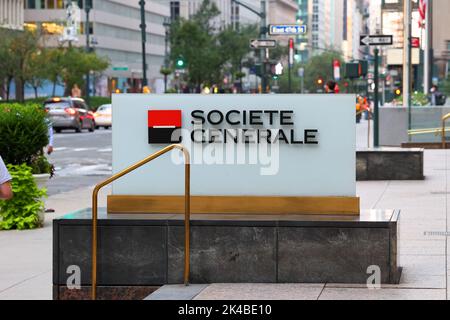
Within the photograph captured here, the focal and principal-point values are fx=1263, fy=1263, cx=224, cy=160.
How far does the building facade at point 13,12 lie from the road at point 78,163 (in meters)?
66.5

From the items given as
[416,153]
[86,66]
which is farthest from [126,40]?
[416,153]

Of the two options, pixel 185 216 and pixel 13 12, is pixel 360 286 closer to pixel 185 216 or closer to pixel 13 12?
pixel 185 216

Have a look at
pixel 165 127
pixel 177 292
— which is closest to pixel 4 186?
pixel 177 292

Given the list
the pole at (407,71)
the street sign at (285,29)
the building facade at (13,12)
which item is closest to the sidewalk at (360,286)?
the pole at (407,71)

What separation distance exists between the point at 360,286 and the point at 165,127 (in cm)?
219

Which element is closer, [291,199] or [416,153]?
[291,199]

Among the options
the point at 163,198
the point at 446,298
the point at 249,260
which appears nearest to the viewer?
the point at 446,298

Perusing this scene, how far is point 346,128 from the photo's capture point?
1030 centimetres

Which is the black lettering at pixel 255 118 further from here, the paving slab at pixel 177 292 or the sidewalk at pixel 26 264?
the sidewalk at pixel 26 264

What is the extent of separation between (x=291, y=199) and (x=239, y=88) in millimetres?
96478

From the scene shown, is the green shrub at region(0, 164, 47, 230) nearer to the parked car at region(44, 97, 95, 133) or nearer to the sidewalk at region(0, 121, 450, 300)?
the sidewalk at region(0, 121, 450, 300)

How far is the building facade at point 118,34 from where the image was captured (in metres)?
129

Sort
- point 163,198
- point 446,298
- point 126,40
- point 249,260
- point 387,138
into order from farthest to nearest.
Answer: point 126,40, point 387,138, point 163,198, point 249,260, point 446,298
